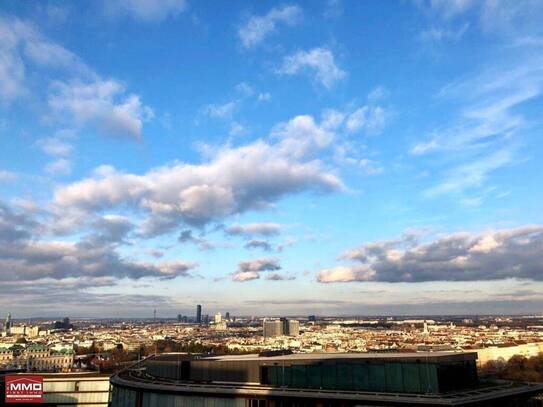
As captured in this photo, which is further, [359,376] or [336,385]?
[336,385]

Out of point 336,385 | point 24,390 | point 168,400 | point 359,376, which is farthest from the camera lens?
point 24,390

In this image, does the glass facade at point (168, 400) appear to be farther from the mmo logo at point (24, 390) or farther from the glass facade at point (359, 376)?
the mmo logo at point (24, 390)

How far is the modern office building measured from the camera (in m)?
52.8

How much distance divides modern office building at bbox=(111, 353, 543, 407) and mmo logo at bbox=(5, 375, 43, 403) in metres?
24.8

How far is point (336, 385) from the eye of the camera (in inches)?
2282

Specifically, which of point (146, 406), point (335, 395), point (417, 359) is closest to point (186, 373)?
point (146, 406)

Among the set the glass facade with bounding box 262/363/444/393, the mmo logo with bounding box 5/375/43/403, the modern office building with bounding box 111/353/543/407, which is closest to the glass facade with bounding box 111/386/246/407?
the modern office building with bounding box 111/353/543/407

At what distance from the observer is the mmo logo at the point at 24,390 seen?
84000mm

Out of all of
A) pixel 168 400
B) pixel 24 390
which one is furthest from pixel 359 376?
pixel 24 390

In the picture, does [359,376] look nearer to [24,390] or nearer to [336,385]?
[336,385]

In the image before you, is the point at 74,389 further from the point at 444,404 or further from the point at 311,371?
the point at 444,404

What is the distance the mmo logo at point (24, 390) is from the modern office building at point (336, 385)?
24828mm

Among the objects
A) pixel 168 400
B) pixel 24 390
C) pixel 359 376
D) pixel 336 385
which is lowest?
pixel 24 390

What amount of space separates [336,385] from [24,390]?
5669 centimetres
